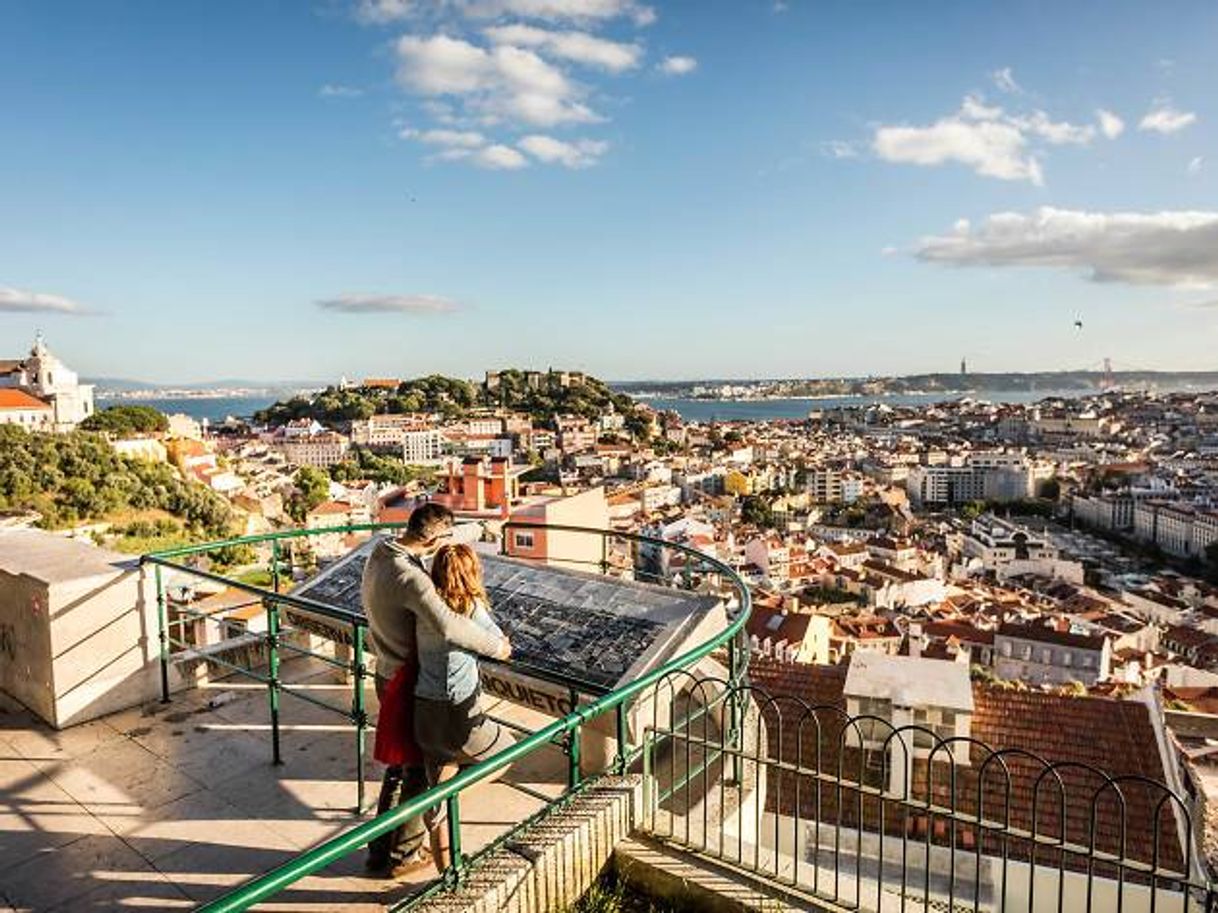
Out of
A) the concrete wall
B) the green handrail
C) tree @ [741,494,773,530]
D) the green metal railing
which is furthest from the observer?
tree @ [741,494,773,530]

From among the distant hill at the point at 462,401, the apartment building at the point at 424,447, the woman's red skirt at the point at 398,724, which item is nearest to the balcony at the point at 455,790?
the woman's red skirt at the point at 398,724

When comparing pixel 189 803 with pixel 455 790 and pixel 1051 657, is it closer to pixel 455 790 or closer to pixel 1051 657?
pixel 455 790

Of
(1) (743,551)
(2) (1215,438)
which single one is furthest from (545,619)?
(2) (1215,438)

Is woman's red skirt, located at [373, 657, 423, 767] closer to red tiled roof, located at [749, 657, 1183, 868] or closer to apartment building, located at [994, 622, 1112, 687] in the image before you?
red tiled roof, located at [749, 657, 1183, 868]

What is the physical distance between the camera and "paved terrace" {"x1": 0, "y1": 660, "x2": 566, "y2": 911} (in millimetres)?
2865

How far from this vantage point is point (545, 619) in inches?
175

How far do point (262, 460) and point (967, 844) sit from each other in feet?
278

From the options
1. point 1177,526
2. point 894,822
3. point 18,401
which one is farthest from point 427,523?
point 1177,526

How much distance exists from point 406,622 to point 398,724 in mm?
382

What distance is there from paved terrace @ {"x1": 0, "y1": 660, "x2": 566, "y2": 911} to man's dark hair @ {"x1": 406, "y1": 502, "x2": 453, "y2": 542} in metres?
1.22

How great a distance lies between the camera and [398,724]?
9.46 feet

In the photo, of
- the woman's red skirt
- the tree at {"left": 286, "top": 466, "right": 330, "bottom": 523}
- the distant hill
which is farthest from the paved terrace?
the distant hill

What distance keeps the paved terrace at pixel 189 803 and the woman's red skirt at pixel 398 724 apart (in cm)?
44

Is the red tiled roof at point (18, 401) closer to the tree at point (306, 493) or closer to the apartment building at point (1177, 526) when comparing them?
the tree at point (306, 493)
